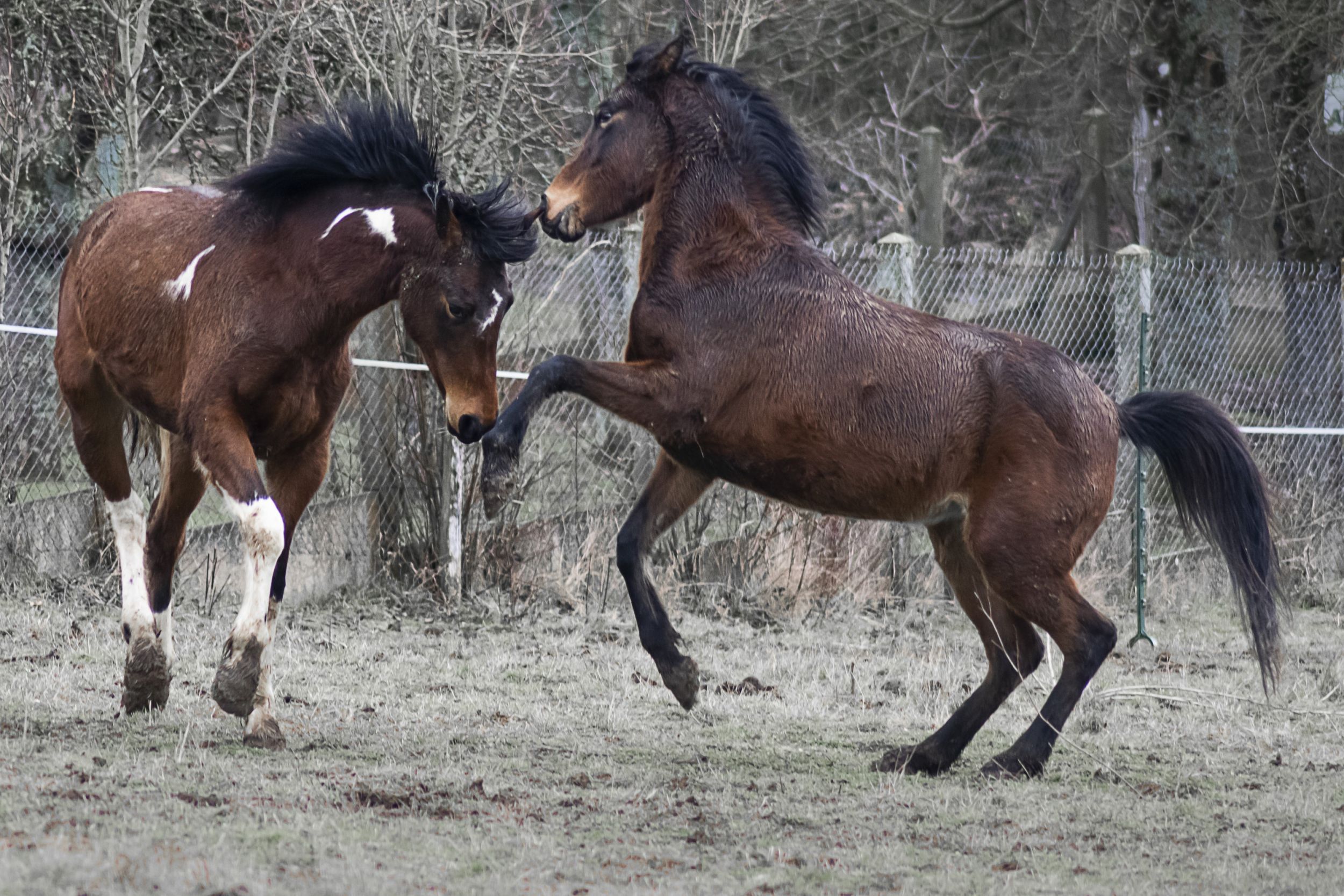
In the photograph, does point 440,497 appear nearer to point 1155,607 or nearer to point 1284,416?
point 1155,607

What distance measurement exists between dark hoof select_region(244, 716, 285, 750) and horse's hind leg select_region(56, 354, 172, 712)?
56 cm

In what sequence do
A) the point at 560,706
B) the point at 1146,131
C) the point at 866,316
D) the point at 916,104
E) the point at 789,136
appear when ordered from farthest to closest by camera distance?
the point at 916,104 → the point at 1146,131 → the point at 560,706 → the point at 789,136 → the point at 866,316

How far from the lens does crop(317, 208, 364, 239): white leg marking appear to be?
489 centimetres

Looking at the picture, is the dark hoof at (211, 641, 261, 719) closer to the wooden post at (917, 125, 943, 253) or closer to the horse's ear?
the horse's ear

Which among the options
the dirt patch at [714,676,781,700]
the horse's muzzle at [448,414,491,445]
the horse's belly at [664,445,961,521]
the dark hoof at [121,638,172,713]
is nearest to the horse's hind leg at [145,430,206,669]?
the dark hoof at [121,638,172,713]

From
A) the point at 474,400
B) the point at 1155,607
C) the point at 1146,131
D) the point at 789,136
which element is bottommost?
the point at 1155,607

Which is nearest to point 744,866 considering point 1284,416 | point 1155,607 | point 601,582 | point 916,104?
point 601,582

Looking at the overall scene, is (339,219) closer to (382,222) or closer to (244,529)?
(382,222)

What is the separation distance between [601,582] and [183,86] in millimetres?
4181

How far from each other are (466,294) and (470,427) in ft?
1.48

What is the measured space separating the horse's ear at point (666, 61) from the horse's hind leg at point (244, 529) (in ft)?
6.70

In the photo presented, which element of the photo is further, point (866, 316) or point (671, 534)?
point (671, 534)

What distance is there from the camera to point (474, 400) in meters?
4.80

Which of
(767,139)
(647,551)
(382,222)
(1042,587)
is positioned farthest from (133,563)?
(1042,587)
